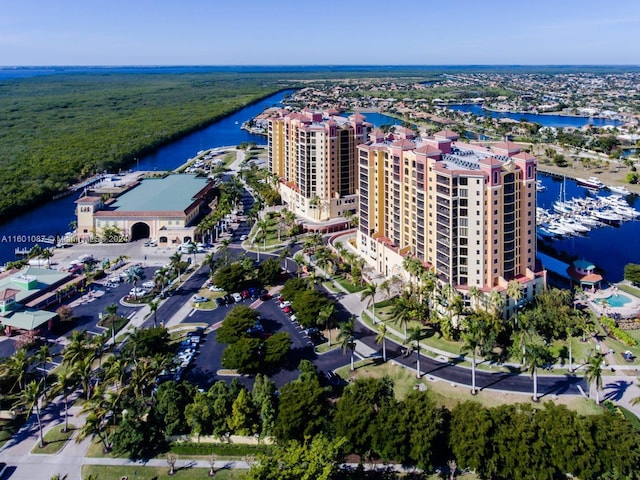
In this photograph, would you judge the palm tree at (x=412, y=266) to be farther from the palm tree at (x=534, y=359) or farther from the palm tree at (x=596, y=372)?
the palm tree at (x=596, y=372)

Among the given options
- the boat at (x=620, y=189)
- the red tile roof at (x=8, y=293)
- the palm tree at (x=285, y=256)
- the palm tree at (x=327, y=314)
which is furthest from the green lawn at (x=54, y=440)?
the boat at (x=620, y=189)

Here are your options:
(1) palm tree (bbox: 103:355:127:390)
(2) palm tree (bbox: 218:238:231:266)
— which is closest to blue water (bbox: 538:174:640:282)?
(2) palm tree (bbox: 218:238:231:266)

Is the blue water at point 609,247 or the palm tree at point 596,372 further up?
the blue water at point 609,247

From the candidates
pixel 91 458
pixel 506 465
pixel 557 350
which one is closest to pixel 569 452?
pixel 506 465

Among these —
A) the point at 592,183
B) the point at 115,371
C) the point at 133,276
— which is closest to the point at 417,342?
the point at 115,371

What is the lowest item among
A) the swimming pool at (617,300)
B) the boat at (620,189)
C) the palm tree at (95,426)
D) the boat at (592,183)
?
the palm tree at (95,426)

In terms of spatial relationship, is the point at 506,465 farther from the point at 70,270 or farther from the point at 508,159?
the point at 70,270
